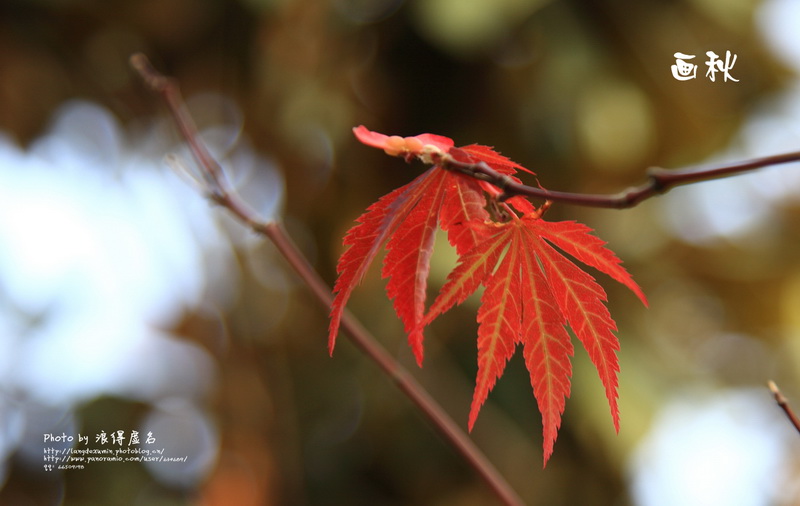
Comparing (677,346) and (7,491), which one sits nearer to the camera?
(7,491)

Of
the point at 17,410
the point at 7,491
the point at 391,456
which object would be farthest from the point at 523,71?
the point at 7,491

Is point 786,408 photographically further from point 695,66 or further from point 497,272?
point 695,66

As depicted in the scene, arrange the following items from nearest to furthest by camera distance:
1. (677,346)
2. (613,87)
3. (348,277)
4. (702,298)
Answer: (348,277)
(613,87)
(677,346)
(702,298)

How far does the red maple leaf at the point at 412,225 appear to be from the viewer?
329 millimetres

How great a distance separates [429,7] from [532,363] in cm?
166

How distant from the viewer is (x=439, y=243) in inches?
70.4

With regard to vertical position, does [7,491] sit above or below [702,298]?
below

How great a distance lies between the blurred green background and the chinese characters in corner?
4 centimetres

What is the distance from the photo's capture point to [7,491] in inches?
74.7

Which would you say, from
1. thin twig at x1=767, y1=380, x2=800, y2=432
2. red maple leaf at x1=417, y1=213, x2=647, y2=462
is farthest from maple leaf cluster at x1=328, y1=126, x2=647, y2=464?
thin twig at x1=767, y1=380, x2=800, y2=432

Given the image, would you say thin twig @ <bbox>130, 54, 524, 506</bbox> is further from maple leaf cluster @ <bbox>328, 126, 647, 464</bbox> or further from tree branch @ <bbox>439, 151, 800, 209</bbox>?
tree branch @ <bbox>439, 151, 800, 209</bbox>

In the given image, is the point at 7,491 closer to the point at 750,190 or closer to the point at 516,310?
the point at 516,310

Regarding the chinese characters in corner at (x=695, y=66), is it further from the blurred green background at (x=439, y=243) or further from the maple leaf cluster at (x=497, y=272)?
the maple leaf cluster at (x=497, y=272)

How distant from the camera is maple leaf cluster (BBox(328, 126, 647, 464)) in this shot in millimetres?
338
